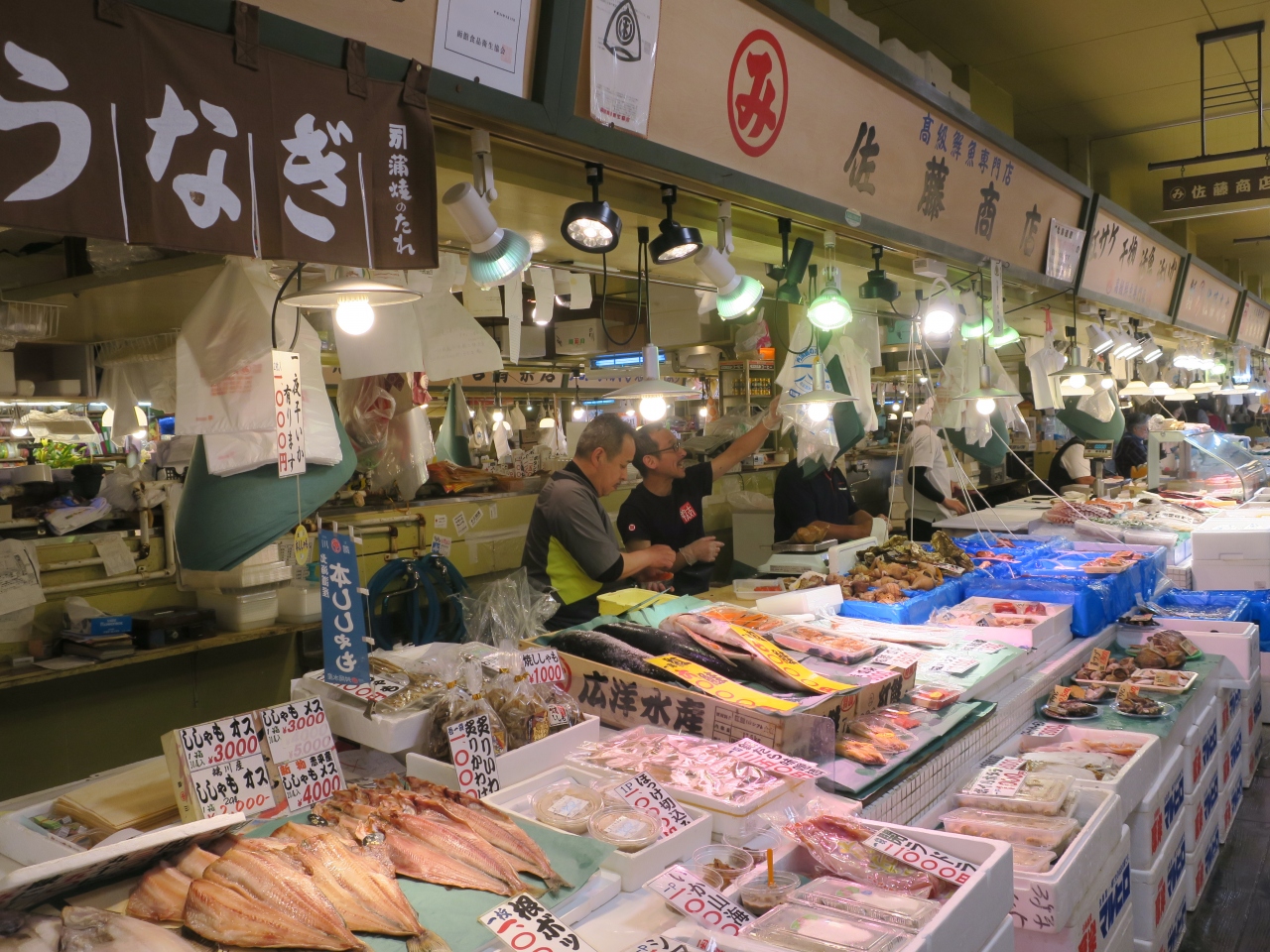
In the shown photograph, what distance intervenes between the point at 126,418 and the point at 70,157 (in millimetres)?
6403

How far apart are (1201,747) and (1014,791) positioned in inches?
74.3

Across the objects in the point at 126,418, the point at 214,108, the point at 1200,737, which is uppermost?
the point at 214,108

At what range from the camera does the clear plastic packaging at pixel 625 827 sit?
6.59ft

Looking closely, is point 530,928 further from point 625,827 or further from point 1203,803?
point 1203,803

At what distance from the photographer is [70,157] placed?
1761mm

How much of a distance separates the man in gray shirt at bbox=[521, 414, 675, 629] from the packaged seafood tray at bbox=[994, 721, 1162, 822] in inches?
79.5

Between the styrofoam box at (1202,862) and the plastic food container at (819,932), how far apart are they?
296cm

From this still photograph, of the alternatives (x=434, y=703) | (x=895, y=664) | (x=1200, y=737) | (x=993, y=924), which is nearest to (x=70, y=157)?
(x=434, y=703)

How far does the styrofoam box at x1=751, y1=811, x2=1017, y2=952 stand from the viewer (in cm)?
180

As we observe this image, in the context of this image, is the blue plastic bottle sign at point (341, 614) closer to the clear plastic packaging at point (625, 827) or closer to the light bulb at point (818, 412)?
the clear plastic packaging at point (625, 827)

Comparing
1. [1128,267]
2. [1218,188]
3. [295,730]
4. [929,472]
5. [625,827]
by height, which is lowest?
[625,827]

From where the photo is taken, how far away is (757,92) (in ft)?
11.9

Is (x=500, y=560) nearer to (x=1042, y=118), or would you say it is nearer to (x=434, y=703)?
(x=434, y=703)

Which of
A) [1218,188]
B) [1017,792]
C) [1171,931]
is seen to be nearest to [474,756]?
[1017,792]
